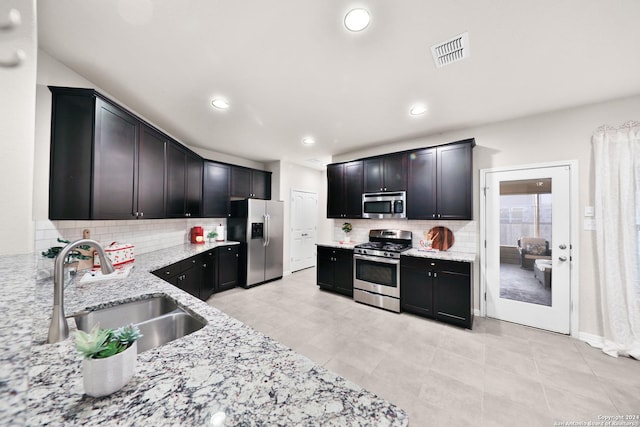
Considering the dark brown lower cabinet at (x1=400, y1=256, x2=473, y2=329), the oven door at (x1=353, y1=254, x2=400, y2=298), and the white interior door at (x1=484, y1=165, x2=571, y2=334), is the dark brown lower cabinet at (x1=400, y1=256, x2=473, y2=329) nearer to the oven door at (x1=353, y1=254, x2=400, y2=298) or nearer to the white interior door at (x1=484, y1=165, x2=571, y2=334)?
the oven door at (x1=353, y1=254, x2=400, y2=298)

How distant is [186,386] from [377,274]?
3136 millimetres

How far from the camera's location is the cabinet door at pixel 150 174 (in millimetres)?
2441

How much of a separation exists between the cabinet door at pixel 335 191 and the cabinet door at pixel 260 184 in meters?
1.65

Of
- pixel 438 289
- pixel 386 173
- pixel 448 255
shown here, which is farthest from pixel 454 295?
pixel 386 173

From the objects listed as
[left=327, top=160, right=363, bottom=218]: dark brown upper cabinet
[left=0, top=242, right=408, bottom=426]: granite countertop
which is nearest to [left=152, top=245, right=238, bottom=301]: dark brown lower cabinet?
[left=0, top=242, right=408, bottom=426]: granite countertop

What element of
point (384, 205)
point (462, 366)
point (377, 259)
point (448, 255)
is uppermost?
point (384, 205)

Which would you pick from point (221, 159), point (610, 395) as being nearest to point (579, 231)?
point (610, 395)

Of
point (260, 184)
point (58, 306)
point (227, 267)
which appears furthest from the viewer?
point (260, 184)

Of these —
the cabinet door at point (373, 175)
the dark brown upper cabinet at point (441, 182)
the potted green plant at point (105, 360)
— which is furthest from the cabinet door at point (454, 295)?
the potted green plant at point (105, 360)

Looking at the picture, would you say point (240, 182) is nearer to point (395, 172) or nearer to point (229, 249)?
point (229, 249)

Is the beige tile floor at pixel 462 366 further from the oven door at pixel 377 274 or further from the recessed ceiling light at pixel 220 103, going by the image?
the recessed ceiling light at pixel 220 103

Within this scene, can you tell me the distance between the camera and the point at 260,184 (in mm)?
5207

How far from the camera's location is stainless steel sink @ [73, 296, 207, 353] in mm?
1266

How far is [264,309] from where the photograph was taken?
3.40m
